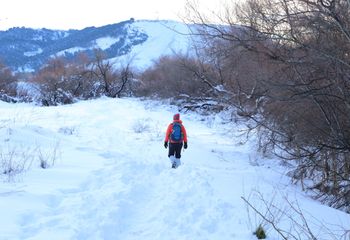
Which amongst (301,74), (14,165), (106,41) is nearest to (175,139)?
(301,74)

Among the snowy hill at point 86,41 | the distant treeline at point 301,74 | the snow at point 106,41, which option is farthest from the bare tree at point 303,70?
the snow at point 106,41

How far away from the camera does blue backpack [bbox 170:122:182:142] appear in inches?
404

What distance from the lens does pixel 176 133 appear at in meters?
10.3

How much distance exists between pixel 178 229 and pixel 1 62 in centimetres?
5046

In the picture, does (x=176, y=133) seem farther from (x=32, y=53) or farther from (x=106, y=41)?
(x=106, y=41)

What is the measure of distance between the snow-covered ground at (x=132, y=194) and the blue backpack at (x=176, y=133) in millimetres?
639

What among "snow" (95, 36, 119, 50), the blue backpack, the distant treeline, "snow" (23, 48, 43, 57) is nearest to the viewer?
the distant treeline

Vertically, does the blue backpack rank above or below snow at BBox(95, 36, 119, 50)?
below

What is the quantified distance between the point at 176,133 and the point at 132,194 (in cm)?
357

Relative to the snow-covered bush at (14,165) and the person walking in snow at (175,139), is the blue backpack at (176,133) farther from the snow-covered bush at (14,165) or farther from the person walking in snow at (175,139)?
the snow-covered bush at (14,165)

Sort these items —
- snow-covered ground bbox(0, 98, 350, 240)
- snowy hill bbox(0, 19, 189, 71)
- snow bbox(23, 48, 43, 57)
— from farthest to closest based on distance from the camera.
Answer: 1. snow bbox(23, 48, 43, 57)
2. snowy hill bbox(0, 19, 189, 71)
3. snow-covered ground bbox(0, 98, 350, 240)

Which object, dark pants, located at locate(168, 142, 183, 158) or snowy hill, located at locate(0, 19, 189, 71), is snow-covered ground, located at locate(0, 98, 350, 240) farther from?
snowy hill, located at locate(0, 19, 189, 71)

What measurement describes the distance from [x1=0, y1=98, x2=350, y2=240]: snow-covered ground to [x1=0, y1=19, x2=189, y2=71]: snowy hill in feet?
416

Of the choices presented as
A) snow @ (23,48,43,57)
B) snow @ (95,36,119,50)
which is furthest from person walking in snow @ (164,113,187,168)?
snow @ (23,48,43,57)
